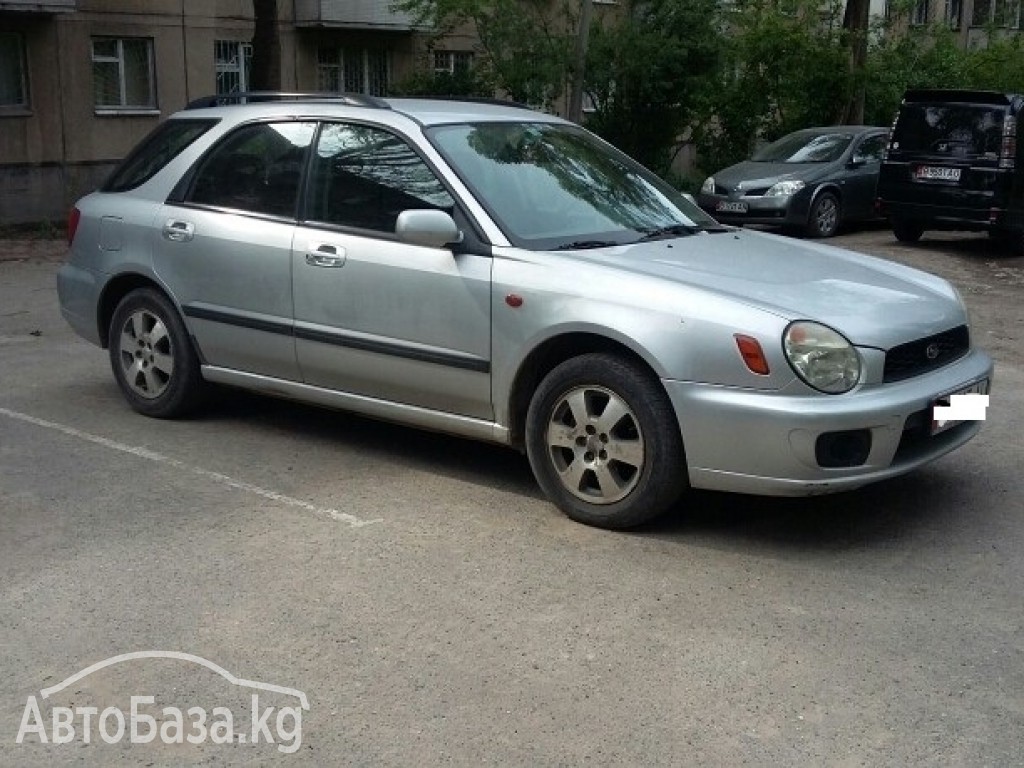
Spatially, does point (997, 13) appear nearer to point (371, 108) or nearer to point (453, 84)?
point (453, 84)

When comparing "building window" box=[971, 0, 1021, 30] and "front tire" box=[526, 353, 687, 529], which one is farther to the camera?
"building window" box=[971, 0, 1021, 30]

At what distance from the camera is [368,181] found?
20.8 feet

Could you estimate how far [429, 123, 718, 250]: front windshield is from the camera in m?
6.00

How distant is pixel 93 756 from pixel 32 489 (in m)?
2.63

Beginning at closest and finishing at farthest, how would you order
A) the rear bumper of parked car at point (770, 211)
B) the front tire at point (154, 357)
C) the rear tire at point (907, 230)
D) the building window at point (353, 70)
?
the front tire at point (154, 357), the rear tire at point (907, 230), the rear bumper of parked car at point (770, 211), the building window at point (353, 70)

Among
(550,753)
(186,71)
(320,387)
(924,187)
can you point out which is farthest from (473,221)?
(186,71)

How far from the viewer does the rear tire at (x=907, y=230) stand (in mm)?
17219

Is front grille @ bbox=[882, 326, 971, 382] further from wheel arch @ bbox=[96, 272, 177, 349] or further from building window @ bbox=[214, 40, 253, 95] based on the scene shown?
building window @ bbox=[214, 40, 253, 95]

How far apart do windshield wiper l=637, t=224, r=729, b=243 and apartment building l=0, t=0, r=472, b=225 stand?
53.0ft

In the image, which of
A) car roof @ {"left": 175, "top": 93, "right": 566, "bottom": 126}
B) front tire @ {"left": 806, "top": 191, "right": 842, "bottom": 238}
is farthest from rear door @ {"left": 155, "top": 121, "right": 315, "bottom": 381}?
front tire @ {"left": 806, "top": 191, "right": 842, "bottom": 238}

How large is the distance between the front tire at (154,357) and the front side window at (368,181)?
1148mm

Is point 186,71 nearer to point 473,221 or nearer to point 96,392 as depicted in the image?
point 96,392

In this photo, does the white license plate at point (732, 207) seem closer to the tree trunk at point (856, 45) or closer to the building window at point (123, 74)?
the tree trunk at point (856, 45)

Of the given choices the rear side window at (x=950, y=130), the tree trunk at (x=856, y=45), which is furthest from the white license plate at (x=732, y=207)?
the tree trunk at (x=856, y=45)
